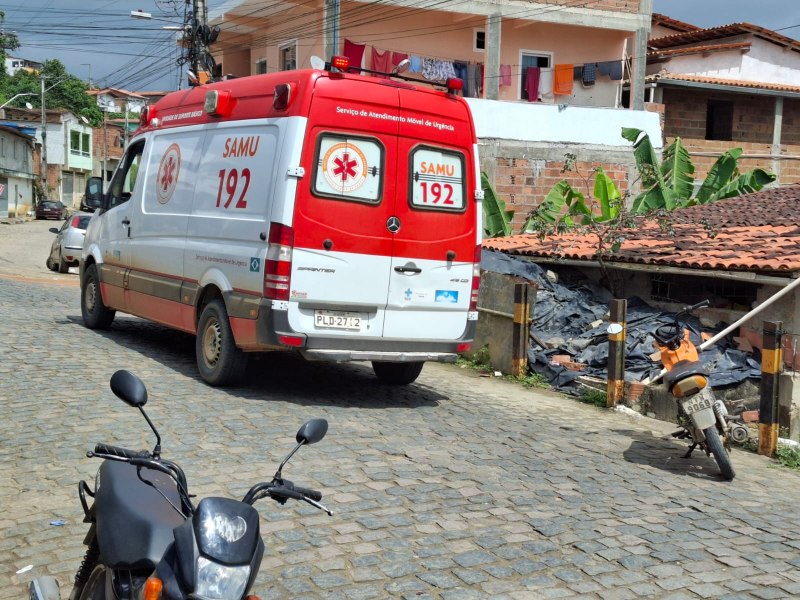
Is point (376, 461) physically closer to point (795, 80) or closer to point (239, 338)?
point (239, 338)

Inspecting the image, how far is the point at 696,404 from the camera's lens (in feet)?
23.7

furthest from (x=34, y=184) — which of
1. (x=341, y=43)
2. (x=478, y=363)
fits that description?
(x=478, y=363)

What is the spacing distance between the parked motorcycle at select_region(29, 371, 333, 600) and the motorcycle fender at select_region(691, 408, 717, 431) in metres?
4.62

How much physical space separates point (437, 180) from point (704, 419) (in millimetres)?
3289

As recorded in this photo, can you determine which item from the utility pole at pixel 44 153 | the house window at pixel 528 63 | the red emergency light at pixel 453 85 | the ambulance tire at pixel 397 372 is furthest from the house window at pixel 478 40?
the utility pole at pixel 44 153

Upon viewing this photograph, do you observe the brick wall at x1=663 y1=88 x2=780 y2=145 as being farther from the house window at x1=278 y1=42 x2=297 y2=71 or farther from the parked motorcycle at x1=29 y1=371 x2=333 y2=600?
the parked motorcycle at x1=29 y1=371 x2=333 y2=600

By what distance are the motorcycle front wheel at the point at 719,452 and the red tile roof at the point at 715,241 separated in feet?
13.7

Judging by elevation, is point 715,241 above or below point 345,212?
below

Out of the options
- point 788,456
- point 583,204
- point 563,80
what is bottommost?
point 788,456

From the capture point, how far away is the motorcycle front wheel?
7055mm

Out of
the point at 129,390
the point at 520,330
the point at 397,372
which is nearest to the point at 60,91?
the point at 520,330

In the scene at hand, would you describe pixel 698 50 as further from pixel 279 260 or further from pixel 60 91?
pixel 60 91

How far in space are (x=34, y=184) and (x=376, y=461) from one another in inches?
2660

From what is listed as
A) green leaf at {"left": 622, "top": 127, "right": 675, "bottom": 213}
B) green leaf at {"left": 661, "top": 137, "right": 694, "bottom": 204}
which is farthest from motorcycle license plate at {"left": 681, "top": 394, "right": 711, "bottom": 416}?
green leaf at {"left": 661, "top": 137, "right": 694, "bottom": 204}
